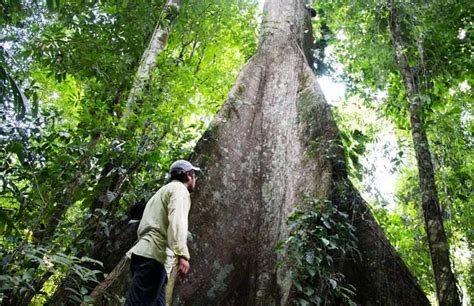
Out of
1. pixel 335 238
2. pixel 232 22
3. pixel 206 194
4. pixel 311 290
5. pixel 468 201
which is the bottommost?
pixel 311 290

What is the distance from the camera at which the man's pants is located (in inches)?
119

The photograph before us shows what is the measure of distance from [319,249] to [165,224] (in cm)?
130

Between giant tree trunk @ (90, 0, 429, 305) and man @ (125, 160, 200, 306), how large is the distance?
1.29 feet

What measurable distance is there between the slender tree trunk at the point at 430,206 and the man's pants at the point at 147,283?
91.4 inches

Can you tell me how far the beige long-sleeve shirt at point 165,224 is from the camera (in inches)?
120

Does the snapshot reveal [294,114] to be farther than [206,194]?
Yes

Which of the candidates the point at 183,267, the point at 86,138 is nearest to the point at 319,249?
the point at 183,267

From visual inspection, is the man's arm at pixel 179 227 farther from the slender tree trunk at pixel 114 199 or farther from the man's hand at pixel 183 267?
the slender tree trunk at pixel 114 199

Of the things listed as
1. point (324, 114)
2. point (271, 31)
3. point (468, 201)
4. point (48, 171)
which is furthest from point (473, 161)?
point (48, 171)

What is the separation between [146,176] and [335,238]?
221 centimetres

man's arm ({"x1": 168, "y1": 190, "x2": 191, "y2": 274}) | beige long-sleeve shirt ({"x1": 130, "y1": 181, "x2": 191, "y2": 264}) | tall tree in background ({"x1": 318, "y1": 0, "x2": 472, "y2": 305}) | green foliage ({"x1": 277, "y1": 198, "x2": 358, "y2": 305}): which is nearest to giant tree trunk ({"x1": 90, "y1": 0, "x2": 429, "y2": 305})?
green foliage ({"x1": 277, "y1": 198, "x2": 358, "y2": 305})

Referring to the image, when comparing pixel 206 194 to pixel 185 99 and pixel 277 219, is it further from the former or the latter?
pixel 185 99

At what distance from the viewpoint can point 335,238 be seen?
11.2ft

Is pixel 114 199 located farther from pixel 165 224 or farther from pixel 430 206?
pixel 430 206
